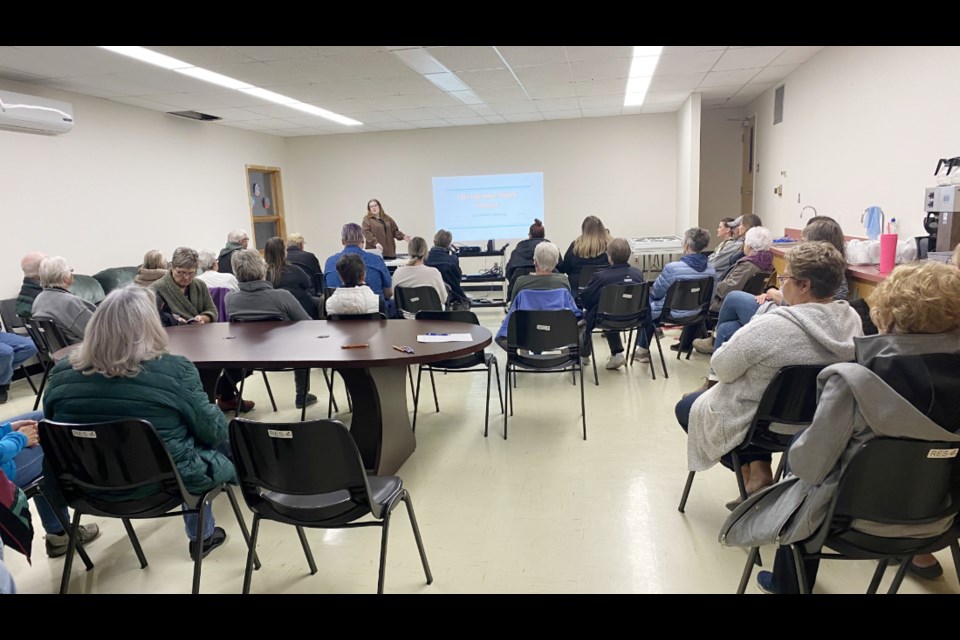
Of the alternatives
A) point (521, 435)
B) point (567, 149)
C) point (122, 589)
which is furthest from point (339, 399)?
point (567, 149)

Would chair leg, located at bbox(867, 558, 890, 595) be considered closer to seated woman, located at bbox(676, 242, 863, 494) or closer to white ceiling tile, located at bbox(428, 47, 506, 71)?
seated woman, located at bbox(676, 242, 863, 494)

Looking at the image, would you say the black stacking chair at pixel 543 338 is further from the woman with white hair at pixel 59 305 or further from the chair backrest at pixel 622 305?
the woman with white hair at pixel 59 305

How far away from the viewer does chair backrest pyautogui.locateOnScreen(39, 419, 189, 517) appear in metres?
1.77

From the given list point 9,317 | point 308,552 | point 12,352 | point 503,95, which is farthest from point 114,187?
point 308,552

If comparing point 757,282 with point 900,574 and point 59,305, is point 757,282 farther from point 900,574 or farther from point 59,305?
point 59,305

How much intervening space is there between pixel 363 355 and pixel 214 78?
4.09 m

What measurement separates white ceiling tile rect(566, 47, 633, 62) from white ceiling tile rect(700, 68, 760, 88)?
4.96 ft

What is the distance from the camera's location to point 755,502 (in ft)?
5.60

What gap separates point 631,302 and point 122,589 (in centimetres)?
340

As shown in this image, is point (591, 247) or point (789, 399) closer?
point (789, 399)

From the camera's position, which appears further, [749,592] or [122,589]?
[122,589]

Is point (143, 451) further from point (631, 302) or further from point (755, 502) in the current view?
point (631, 302)

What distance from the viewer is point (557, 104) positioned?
299 inches

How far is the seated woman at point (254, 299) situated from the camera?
362 cm
